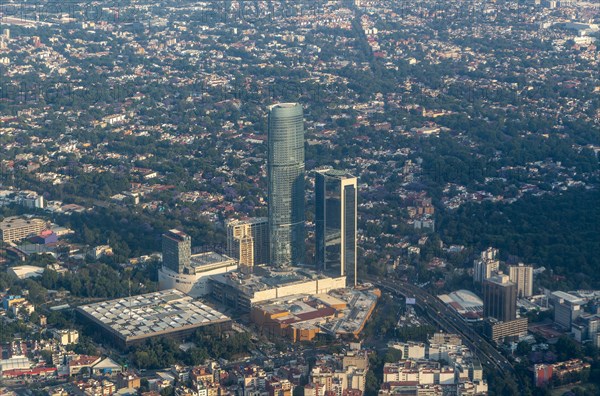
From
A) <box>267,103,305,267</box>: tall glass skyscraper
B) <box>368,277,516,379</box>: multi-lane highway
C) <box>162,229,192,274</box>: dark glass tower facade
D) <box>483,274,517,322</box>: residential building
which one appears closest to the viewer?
<box>368,277,516,379</box>: multi-lane highway

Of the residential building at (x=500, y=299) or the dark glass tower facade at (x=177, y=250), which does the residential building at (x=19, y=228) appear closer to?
the dark glass tower facade at (x=177, y=250)

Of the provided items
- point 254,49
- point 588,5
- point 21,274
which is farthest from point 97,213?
point 588,5

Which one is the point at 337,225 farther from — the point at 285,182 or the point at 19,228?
the point at 19,228

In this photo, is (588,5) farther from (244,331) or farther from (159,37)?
(244,331)

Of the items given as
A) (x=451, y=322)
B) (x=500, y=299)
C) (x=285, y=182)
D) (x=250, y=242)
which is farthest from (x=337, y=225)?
(x=500, y=299)

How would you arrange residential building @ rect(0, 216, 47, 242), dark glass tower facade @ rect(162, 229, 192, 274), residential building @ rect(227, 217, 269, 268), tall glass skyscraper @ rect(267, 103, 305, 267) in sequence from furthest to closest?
residential building @ rect(0, 216, 47, 242) → residential building @ rect(227, 217, 269, 268) → tall glass skyscraper @ rect(267, 103, 305, 267) → dark glass tower facade @ rect(162, 229, 192, 274)

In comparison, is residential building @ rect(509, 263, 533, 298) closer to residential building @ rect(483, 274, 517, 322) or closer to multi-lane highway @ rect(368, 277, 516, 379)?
residential building @ rect(483, 274, 517, 322)

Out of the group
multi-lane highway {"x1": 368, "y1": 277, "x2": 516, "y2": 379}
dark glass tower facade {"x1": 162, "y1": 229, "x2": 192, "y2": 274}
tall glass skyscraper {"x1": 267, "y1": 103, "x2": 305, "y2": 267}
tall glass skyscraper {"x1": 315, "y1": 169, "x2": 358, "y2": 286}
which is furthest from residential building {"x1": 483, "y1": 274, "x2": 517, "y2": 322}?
dark glass tower facade {"x1": 162, "y1": 229, "x2": 192, "y2": 274}
